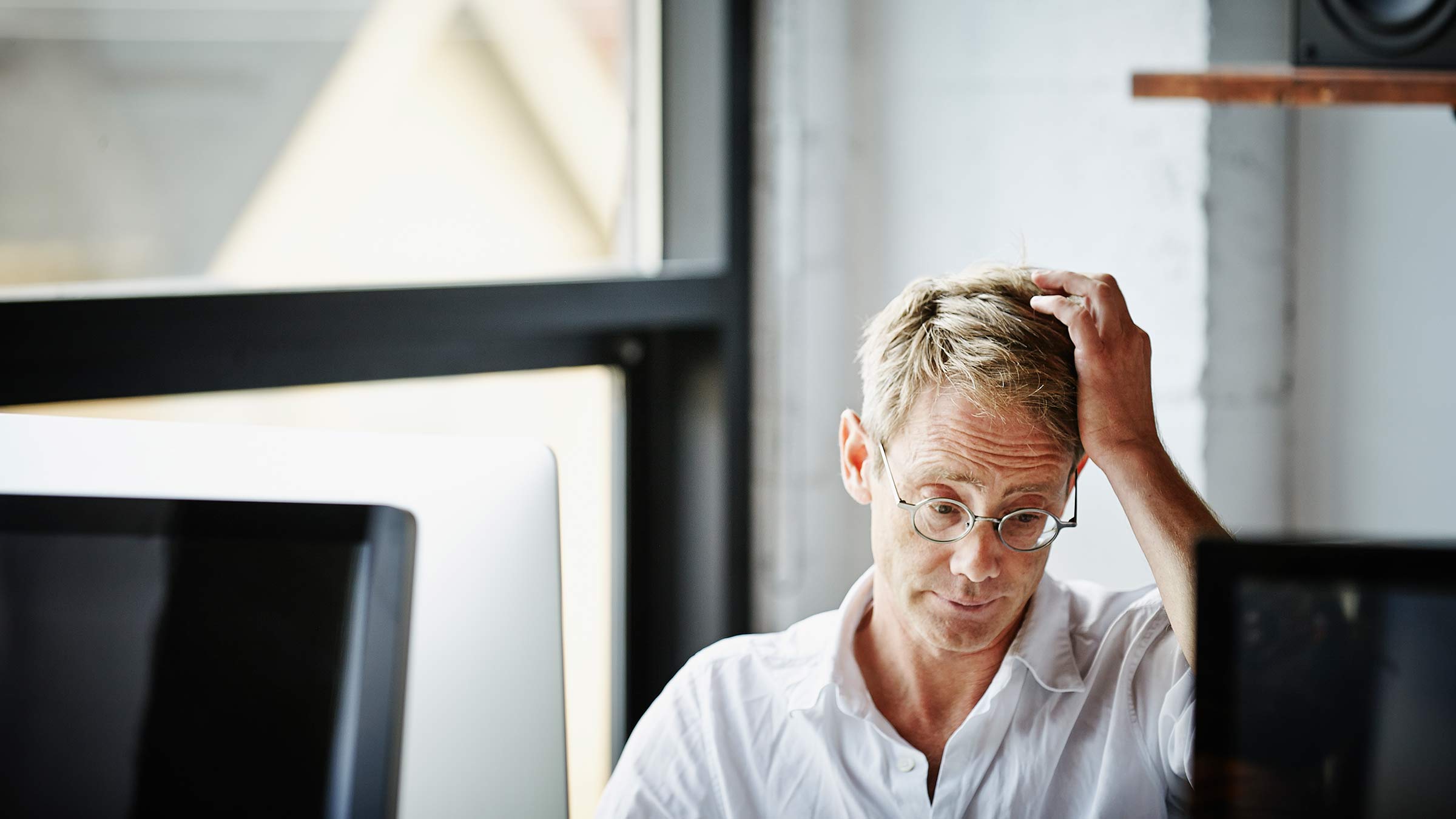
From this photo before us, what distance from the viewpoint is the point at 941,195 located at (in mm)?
2016

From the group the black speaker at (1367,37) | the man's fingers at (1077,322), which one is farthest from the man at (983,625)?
the black speaker at (1367,37)

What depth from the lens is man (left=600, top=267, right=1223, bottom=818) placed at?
1073 mm

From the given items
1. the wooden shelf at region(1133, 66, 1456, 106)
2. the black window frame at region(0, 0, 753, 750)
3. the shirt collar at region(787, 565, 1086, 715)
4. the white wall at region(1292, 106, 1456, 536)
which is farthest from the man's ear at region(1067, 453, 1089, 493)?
the black window frame at region(0, 0, 753, 750)

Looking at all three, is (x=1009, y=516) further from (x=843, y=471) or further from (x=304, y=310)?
(x=304, y=310)

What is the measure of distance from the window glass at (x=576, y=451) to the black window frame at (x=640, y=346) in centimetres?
3

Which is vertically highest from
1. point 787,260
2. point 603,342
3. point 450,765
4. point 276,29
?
point 276,29

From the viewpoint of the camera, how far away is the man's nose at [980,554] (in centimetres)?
107

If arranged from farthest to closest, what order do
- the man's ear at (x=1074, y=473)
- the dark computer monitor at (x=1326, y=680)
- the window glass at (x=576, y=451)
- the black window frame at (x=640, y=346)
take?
the window glass at (x=576, y=451) → the black window frame at (x=640, y=346) → the man's ear at (x=1074, y=473) → the dark computer monitor at (x=1326, y=680)

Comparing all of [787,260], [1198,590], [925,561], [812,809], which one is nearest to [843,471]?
[925,561]

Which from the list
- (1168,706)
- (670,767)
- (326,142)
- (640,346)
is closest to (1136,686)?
(1168,706)

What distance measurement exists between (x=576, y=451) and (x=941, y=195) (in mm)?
798

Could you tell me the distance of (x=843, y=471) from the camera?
126cm

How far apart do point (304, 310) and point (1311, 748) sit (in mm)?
1522

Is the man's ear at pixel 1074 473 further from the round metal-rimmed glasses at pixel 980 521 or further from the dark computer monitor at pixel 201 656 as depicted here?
the dark computer monitor at pixel 201 656
